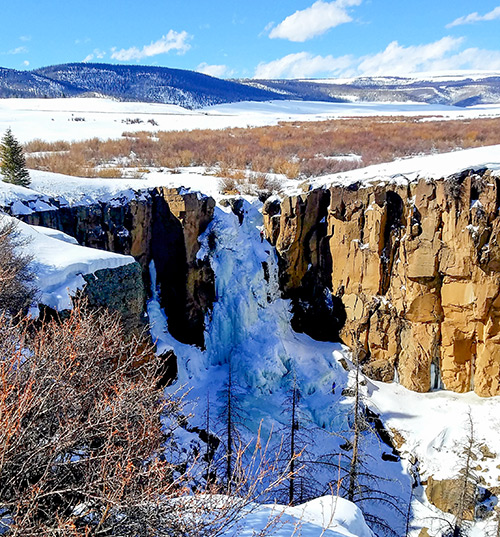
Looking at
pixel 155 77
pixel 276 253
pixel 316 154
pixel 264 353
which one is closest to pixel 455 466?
pixel 264 353

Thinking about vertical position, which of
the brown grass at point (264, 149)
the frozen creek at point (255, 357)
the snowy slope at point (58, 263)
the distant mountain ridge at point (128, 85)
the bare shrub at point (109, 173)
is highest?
the distant mountain ridge at point (128, 85)

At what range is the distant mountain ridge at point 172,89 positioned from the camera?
102 meters

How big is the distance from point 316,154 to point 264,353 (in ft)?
58.1

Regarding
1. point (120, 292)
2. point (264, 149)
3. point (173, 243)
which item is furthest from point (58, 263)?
point (264, 149)

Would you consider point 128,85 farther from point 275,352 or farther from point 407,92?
point 275,352

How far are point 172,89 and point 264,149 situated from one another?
8995 centimetres

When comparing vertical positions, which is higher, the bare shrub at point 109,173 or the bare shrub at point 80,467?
the bare shrub at point 109,173

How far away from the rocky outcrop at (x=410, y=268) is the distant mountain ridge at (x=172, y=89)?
85504 mm

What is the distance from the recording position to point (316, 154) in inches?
1170

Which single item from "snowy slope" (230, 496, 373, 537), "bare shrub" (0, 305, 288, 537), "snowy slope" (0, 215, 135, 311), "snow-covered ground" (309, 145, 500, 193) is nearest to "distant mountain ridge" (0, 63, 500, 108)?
"snow-covered ground" (309, 145, 500, 193)

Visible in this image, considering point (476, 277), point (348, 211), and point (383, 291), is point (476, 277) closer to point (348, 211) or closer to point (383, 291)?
point (383, 291)

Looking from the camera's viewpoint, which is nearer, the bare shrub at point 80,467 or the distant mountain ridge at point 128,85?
the bare shrub at point 80,467

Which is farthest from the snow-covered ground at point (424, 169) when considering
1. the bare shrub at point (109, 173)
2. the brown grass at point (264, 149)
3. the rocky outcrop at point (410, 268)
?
the bare shrub at point (109, 173)

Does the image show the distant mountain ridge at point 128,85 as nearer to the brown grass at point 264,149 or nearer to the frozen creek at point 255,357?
the brown grass at point 264,149
